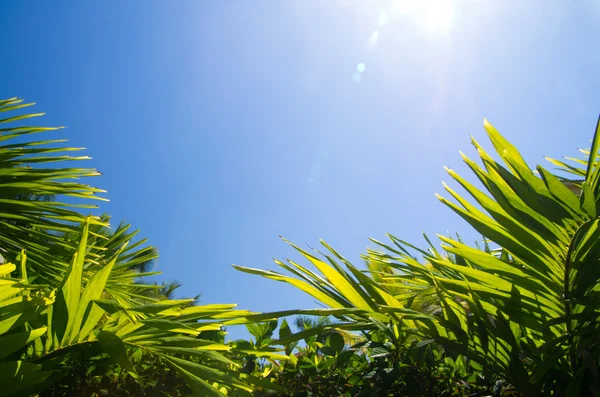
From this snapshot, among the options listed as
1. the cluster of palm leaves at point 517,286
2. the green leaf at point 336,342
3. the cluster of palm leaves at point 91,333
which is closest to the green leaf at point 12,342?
the cluster of palm leaves at point 91,333

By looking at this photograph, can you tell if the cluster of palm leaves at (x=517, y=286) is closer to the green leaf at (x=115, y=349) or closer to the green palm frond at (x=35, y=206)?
the green leaf at (x=115, y=349)

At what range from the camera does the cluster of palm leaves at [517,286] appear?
0.77 meters

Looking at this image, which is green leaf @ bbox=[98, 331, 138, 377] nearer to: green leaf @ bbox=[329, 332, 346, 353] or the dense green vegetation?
the dense green vegetation

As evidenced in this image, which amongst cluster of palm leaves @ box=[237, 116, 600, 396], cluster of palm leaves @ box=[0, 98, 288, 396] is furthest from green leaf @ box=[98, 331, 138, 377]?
cluster of palm leaves @ box=[237, 116, 600, 396]

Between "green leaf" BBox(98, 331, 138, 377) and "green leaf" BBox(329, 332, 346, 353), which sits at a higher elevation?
"green leaf" BBox(98, 331, 138, 377)

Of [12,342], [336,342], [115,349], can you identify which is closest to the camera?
[12,342]

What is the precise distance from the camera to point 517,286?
912 mm

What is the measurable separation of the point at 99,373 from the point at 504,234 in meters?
1.02

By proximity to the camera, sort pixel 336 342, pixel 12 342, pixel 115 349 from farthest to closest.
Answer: pixel 336 342
pixel 115 349
pixel 12 342

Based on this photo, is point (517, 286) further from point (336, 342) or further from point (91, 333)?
point (91, 333)

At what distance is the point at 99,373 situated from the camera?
1068 mm

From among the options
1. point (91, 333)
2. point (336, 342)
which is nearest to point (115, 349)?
point (91, 333)

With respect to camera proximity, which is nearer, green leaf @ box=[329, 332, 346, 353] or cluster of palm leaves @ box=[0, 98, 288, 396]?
cluster of palm leaves @ box=[0, 98, 288, 396]

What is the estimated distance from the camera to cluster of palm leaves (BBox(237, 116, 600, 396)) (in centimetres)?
77
